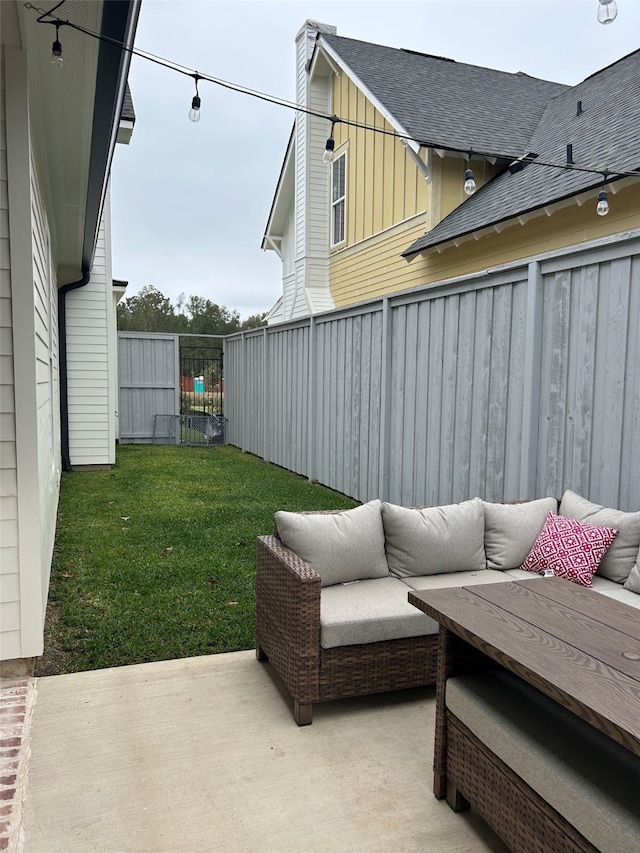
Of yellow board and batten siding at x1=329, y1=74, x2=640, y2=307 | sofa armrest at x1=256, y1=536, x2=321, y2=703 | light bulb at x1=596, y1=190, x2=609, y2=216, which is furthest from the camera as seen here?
yellow board and batten siding at x1=329, y1=74, x2=640, y2=307

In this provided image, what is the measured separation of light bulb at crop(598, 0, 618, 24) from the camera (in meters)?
2.61

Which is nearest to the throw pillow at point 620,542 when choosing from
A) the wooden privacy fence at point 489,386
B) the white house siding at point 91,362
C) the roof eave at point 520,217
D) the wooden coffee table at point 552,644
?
the wooden privacy fence at point 489,386

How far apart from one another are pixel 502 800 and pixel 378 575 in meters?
1.38

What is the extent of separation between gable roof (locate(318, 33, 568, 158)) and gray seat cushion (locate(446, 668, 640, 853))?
23.6 ft

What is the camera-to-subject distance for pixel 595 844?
148cm

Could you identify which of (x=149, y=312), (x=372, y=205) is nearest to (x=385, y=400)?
(x=372, y=205)

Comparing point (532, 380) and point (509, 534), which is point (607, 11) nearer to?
point (532, 380)

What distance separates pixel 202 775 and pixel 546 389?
2.85m

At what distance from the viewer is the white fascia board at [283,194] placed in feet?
40.0

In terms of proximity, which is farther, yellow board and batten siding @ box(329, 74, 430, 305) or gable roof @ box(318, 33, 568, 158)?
yellow board and batten siding @ box(329, 74, 430, 305)

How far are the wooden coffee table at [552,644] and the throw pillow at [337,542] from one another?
2.76ft

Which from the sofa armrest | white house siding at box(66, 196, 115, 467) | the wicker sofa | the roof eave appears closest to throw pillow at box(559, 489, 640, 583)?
the wicker sofa

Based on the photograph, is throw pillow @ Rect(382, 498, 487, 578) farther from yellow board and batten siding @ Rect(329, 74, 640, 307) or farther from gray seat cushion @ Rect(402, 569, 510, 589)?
yellow board and batten siding @ Rect(329, 74, 640, 307)

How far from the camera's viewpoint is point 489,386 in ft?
14.4
